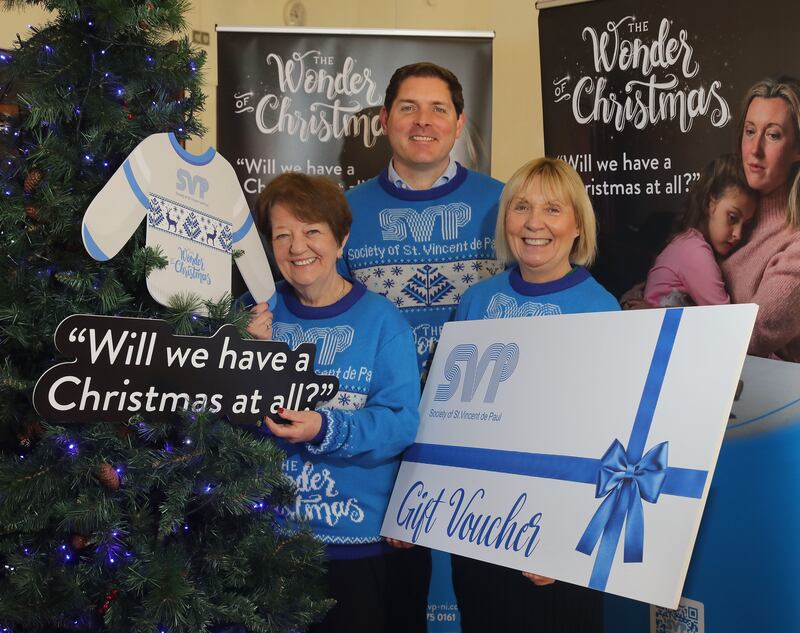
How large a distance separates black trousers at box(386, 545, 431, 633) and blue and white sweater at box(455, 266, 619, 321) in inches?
27.8

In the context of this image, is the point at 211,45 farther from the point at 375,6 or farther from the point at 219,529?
the point at 219,529

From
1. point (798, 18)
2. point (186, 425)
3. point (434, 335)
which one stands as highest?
point (798, 18)

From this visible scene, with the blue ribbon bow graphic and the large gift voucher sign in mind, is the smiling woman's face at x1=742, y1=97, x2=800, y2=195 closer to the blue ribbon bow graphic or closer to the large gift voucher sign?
the large gift voucher sign

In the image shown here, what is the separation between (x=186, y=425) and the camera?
5.96 feet

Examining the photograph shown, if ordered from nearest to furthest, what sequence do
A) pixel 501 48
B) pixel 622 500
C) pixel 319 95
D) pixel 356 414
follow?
pixel 622 500 < pixel 356 414 < pixel 319 95 < pixel 501 48

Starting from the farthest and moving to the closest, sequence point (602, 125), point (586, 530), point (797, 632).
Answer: point (602, 125) < point (797, 632) < point (586, 530)

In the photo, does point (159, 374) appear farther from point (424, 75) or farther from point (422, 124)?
point (424, 75)

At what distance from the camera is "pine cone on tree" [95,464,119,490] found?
5.63 ft

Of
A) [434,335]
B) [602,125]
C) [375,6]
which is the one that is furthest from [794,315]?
[375,6]

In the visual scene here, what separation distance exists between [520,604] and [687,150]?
1991 millimetres

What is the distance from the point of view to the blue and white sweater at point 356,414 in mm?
2318

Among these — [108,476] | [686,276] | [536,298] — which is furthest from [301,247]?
[686,276]

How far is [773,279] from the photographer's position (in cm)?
329

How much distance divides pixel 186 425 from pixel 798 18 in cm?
269
